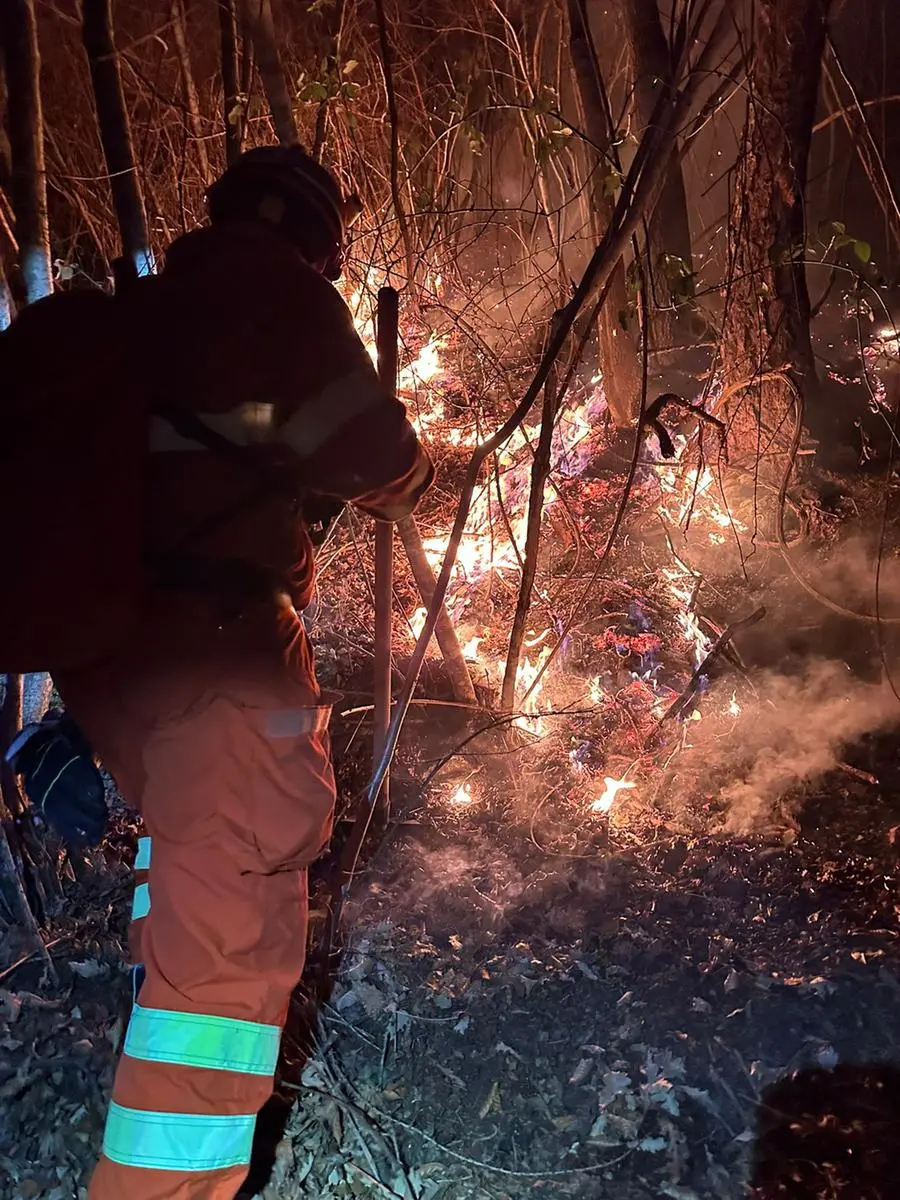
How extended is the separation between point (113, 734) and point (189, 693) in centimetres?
33

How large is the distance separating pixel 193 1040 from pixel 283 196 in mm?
2337

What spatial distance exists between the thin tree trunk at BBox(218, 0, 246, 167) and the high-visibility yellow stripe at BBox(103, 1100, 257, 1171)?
329cm

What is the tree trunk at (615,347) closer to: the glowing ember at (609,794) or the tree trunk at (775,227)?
the tree trunk at (775,227)

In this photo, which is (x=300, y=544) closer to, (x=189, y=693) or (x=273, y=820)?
(x=189, y=693)

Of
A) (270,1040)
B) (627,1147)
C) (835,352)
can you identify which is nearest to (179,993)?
(270,1040)

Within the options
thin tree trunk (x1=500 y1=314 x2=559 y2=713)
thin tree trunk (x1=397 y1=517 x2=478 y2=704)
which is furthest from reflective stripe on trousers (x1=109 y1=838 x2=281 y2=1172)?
thin tree trunk (x1=500 y1=314 x2=559 y2=713)

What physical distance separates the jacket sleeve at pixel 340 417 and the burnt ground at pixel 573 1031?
196 centimetres

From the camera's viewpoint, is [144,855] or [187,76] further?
[187,76]

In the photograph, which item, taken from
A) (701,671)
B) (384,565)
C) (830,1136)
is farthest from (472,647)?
(830,1136)

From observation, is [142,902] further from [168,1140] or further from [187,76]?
[187,76]

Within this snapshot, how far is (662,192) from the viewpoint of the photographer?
573 centimetres

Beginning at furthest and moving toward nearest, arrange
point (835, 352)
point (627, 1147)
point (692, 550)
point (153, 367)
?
point (835, 352) < point (692, 550) < point (627, 1147) < point (153, 367)

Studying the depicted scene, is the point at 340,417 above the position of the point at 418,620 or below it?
above

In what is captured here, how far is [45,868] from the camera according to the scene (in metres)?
3.22
